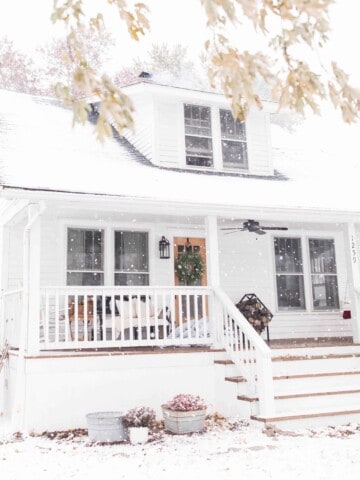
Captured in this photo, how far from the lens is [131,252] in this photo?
11.1 meters

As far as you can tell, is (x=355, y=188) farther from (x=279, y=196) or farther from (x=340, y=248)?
(x=279, y=196)

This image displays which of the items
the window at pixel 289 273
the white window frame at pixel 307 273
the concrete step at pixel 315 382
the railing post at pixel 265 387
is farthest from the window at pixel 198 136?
the railing post at pixel 265 387

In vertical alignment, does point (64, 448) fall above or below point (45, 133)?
below

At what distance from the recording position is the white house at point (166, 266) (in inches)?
318

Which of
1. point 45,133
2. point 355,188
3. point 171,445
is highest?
point 45,133

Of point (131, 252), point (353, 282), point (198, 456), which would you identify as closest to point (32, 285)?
point (131, 252)

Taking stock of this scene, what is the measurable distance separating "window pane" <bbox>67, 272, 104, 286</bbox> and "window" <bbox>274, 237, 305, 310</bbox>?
Answer: 3.96 metres

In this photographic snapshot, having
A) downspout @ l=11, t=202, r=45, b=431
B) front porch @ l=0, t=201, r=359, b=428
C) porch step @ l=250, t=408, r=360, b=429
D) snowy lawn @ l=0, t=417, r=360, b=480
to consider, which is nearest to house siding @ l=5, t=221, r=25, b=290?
front porch @ l=0, t=201, r=359, b=428

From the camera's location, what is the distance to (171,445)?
22.6 feet

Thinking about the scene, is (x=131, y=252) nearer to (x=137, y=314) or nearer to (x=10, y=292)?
(x=137, y=314)

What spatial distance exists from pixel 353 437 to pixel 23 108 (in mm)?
9955

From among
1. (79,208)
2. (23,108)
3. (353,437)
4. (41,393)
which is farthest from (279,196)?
(23,108)

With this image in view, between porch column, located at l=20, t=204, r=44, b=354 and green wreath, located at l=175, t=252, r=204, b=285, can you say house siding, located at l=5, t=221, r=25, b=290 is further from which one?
green wreath, located at l=175, t=252, r=204, b=285

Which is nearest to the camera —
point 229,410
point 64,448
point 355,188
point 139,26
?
point 139,26
